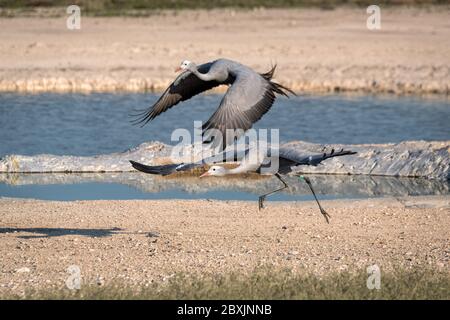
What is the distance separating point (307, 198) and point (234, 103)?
324 centimetres

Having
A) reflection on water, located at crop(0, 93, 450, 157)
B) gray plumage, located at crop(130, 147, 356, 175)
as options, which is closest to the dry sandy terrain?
gray plumage, located at crop(130, 147, 356, 175)

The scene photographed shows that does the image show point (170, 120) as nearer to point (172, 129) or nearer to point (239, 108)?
point (172, 129)

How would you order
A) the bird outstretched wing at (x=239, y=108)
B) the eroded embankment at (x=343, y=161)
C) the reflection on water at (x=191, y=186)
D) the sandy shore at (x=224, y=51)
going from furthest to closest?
the sandy shore at (x=224, y=51) → the eroded embankment at (x=343, y=161) → the reflection on water at (x=191, y=186) → the bird outstretched wing at (x=239, y=108)

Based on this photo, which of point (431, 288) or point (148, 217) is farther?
point (148, 217)

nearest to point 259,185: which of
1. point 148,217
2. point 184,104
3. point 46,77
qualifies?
point 148,217

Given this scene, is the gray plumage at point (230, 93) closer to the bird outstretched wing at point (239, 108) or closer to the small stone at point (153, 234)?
the bird outstretched wing at point (239, 108)

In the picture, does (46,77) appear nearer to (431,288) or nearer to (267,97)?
(267,97)

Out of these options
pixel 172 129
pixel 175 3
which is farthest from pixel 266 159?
pixel 175 3

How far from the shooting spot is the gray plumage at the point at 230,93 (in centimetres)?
1127

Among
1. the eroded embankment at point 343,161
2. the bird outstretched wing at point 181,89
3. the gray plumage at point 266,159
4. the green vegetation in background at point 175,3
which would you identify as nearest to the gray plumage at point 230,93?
the bird outstretched wing at point 181,89

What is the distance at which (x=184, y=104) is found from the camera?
76.0ft

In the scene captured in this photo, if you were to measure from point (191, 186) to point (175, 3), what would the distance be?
23971 millimetres

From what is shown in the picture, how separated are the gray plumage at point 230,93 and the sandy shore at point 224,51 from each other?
11.8 meters
